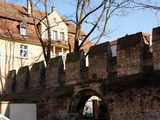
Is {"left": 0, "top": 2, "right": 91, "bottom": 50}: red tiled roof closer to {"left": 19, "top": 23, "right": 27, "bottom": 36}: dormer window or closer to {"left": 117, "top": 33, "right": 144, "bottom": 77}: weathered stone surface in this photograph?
{"left": 19, "top": 23, "right": 27, "bottom": 36}: dormer window

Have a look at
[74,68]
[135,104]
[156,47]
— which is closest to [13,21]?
[74,68]

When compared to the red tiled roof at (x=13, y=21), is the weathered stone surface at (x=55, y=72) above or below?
below

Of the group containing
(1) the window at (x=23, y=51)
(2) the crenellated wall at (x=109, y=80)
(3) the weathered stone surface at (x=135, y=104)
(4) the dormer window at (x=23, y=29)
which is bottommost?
(3) the weathered stone surface at (x=135, y=104)

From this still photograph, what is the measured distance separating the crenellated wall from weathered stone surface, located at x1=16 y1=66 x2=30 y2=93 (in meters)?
0.30

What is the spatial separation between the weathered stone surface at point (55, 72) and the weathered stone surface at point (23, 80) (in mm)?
2313

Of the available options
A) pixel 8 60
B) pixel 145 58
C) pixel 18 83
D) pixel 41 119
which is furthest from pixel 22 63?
pixel 145 58

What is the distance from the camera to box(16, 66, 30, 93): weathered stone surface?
25.7m

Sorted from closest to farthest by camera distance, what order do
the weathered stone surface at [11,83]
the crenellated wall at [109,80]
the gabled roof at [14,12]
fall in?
the crenellated wall at [109,80], the weathered stone surface at [11,83], the gabled roof at [14,12]

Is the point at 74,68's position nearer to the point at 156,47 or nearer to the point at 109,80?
the point at 109,80

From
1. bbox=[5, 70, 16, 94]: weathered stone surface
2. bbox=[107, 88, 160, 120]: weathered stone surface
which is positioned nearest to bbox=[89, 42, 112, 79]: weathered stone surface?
bbox=[107, 88, 160, 120]: weathered stone surface

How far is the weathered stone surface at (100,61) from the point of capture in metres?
20.0

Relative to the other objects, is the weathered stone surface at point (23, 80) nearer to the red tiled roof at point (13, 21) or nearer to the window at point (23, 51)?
the red tiled roof at point (13, 21)

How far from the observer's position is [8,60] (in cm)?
3541

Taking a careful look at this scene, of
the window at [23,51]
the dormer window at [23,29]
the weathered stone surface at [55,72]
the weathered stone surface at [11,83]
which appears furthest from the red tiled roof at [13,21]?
the weathered stone surface at [55,72]
